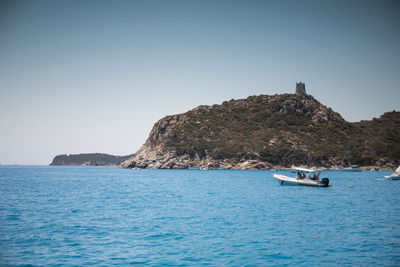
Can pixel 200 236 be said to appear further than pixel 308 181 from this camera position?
No

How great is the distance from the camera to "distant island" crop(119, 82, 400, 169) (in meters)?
152

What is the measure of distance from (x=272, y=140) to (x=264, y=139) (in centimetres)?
447

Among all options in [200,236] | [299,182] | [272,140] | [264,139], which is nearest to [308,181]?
[299,182]

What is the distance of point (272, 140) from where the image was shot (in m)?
168

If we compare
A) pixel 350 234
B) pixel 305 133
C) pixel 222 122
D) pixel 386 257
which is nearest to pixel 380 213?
pixel 350 234

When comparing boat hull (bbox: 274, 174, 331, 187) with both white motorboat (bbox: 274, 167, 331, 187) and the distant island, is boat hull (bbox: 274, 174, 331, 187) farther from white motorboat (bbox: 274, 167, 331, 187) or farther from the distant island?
the distant island

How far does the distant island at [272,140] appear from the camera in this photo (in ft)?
497

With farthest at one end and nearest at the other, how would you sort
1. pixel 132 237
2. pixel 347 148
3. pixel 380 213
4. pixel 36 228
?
1. pixel 347 148
2. pixel 380 213
3. pixel 36 228
4. pixel 132 237

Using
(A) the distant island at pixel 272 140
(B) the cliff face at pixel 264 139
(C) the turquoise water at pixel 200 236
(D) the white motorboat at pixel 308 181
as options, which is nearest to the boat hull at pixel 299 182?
(D) the white motorboat at pixel 308 181

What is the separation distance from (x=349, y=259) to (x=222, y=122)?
175 metres

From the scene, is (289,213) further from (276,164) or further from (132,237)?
(276,164)

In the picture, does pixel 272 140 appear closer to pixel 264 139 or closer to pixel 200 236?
pixel 264 139

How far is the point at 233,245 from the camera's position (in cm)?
1723

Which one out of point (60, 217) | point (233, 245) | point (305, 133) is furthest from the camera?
point (305, 133)
